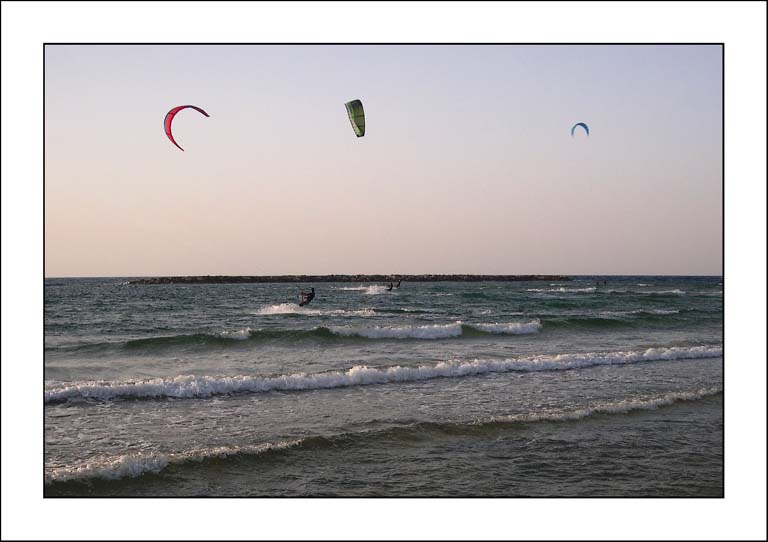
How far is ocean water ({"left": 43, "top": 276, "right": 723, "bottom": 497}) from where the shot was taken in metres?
6.05

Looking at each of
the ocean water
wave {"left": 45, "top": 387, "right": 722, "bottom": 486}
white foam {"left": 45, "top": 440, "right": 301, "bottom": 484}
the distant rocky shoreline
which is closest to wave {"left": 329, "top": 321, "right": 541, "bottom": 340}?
the ocean water

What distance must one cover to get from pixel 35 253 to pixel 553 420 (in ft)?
21.3

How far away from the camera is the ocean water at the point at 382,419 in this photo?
6055mm

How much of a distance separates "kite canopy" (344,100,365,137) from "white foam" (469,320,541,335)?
11295mm

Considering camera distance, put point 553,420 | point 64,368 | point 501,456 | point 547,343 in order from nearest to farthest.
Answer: point 501,456
point 553,420
point 64,368
point 547,343

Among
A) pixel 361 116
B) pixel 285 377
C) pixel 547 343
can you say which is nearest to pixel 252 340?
pixel 285 377

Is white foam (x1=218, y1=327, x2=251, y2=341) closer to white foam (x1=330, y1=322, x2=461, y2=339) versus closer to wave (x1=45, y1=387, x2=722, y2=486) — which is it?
white foam (x1=330, y1=322, x2=461, y2=339)

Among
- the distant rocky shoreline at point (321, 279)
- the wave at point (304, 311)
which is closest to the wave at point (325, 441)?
the wave at point (304, 311)

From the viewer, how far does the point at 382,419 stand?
828cm

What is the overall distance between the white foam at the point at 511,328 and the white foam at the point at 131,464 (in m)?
13.4

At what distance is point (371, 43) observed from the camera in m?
5.88

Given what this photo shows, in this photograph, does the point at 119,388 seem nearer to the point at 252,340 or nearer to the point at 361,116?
the point at 361,116

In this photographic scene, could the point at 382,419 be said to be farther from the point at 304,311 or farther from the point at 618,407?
the point at 304,311

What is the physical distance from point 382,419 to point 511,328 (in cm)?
1198
